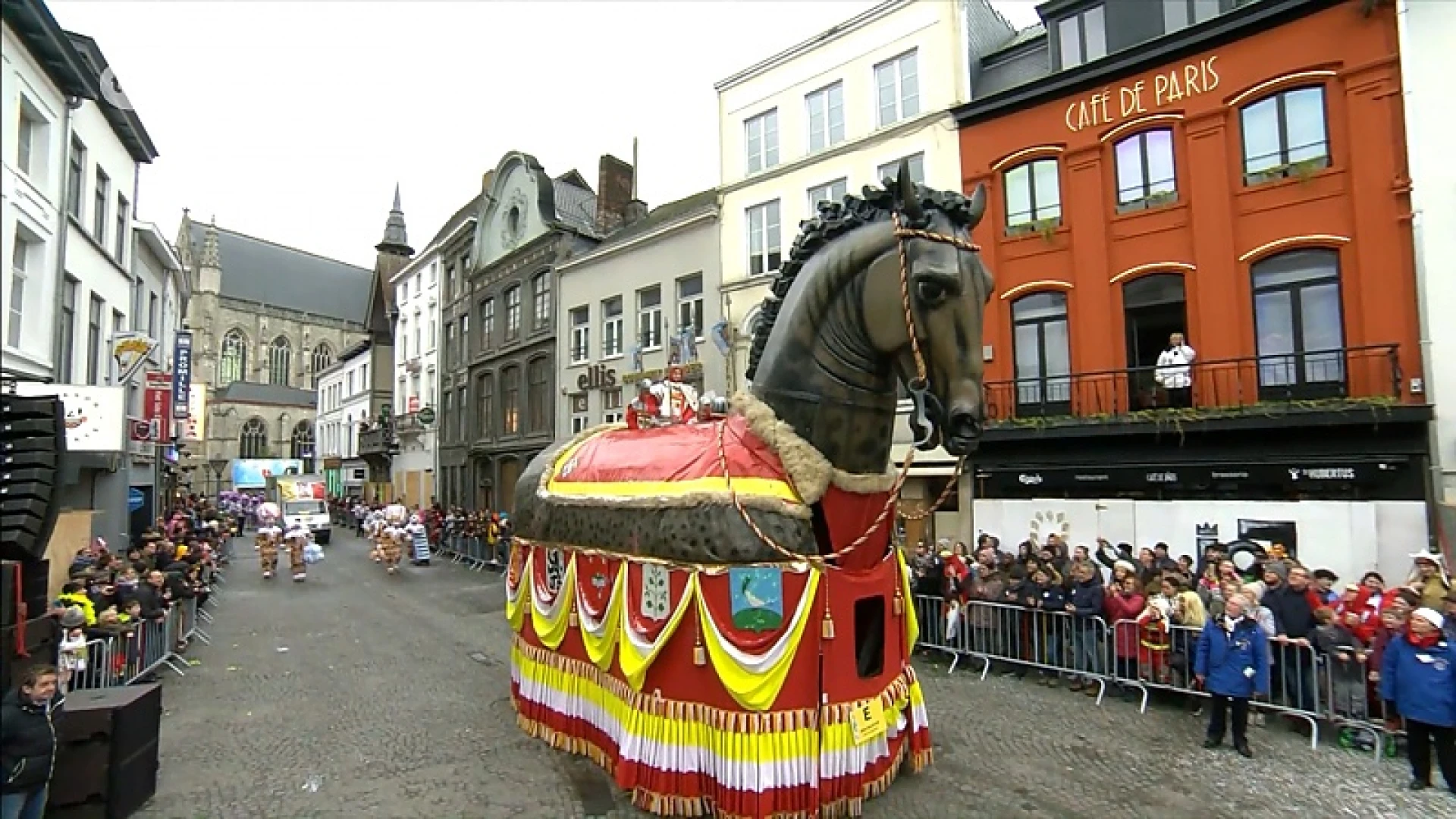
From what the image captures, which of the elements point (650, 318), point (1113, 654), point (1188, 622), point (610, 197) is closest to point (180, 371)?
point (650, 318)

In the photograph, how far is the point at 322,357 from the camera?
223ft

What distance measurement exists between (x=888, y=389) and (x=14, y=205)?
55.1 ft

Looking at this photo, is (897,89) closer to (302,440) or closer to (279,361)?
(302,440)

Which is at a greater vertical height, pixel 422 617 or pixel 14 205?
pixel 14 205

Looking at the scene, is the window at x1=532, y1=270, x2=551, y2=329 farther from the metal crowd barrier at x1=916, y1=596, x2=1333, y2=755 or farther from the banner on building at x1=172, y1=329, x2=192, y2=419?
the metal crowd barrier at x1=916, y1=596, x2=1333, y2=755

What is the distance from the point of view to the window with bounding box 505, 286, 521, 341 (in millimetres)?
30250

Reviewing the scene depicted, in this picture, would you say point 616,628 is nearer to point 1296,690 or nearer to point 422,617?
point 1296,690

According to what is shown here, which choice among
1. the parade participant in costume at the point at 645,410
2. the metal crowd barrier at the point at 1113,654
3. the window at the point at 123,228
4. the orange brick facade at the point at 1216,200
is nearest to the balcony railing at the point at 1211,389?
the orange brick facade at the point at 1216,200

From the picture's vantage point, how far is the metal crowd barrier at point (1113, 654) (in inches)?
307

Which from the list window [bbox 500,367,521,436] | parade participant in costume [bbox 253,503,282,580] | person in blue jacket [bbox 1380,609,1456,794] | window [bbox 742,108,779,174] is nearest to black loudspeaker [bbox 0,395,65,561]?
person in blue jacket [bbox 1380,609,1456,794]

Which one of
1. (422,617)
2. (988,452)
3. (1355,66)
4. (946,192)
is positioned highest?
(1355,66)

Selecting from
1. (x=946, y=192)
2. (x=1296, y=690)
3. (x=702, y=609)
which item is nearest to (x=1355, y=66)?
(x=1296, y=690)

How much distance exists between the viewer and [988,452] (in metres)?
16.3

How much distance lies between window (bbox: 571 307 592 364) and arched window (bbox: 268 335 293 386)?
162 ft
